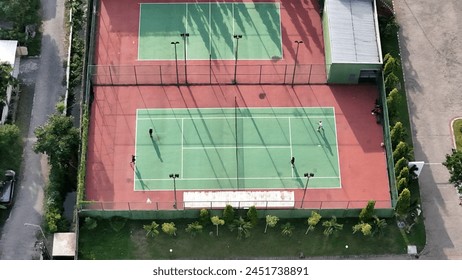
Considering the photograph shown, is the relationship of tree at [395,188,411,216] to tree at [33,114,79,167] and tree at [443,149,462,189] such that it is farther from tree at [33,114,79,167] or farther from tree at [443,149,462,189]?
tree at [33,114,79,167]

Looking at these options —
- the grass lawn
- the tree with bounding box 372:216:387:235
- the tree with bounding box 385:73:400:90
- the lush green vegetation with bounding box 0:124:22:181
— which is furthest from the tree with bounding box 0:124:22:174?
the tree with bounding box 385:73:400:90

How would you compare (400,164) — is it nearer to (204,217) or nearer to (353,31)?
(353,31)

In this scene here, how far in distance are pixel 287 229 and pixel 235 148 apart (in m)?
8.33

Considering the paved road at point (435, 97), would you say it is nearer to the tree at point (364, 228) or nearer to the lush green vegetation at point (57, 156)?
the tree at point (364, 228)

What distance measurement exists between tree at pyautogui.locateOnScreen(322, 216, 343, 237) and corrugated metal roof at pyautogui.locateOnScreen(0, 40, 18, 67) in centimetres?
3031

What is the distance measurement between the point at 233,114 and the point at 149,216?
11660 mm

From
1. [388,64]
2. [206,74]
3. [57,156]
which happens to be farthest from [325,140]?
[57,156]

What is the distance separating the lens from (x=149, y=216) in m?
67.8

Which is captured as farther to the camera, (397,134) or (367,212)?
(397,134)

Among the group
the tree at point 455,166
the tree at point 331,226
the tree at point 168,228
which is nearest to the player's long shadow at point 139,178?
the tree at point 168,228

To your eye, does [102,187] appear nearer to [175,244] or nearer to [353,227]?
[175,244]

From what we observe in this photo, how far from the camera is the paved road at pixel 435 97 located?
68.5 m

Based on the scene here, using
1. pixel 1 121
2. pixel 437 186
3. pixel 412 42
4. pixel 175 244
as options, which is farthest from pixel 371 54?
pixel 1 121

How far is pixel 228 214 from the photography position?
6619 centimetres
